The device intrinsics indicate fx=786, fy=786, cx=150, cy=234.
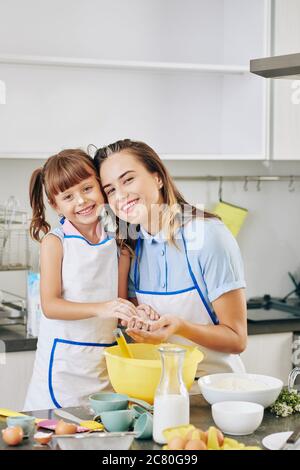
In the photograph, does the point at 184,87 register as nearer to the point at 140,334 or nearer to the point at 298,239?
the point at 298,239

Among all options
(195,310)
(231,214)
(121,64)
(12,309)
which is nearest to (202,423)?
(195,310)

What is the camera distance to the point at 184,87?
3.29 metres

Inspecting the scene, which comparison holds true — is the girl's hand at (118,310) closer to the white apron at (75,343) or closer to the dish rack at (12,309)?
the white apron at (75,343)

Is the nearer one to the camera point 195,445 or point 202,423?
point 195,445

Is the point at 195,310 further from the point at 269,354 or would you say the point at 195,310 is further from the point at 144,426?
the point at 269,354

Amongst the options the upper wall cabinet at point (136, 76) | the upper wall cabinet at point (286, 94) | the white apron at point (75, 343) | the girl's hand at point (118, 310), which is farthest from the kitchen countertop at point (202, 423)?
the upper wall cabinet at point (286, 94)

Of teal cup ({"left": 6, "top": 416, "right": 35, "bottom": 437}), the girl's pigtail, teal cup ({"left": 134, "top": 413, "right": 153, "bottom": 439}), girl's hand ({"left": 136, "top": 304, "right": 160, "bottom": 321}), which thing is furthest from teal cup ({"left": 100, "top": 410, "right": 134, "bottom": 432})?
the girl's pigtail

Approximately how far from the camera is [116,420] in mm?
1522

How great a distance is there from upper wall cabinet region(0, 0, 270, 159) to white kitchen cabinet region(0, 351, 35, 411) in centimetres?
71

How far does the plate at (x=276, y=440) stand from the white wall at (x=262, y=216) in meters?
1.90

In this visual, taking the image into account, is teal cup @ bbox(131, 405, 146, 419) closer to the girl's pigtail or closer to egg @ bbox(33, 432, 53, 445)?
egg @ bbox(33, 432, 53, 445)

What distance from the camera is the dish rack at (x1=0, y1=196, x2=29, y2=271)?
298 centimetres

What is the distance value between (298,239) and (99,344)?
5.54 feet

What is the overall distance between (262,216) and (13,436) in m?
2.23
